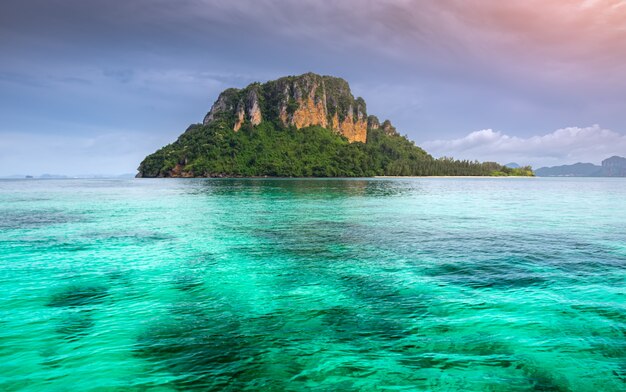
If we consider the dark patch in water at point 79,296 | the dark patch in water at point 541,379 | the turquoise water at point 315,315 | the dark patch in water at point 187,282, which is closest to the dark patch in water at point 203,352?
the turquoise water at point 315,315

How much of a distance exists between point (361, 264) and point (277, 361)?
10.4 meters

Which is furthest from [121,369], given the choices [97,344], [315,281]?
[315,281]

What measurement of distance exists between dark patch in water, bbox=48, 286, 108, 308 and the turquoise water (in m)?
0.07

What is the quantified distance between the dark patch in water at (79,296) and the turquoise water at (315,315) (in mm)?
75

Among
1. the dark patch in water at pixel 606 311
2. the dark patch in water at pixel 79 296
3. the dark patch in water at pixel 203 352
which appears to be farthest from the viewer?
the dark patch in water at pixel 79 296

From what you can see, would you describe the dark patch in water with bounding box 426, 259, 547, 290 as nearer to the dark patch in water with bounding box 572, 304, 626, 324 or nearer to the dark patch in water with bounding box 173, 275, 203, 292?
the dark patch in water with bounding box 572, 304, 626, 324

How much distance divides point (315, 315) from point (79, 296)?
9100 millimetres

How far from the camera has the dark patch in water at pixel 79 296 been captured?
43.8 ft

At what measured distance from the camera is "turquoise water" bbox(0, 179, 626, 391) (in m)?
8.66

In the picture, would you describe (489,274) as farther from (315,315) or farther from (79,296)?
(79,296)

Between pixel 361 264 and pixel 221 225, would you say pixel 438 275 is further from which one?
pixel 221 225

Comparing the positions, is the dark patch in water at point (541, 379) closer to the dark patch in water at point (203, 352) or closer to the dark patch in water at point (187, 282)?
the dark patch in water at point (203, 352)

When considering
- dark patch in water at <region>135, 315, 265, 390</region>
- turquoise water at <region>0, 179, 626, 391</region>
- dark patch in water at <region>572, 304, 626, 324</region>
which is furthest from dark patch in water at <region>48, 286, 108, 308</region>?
dark patch in water at <region>572, 304, 626, 324</region>

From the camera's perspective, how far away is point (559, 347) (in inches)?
392
